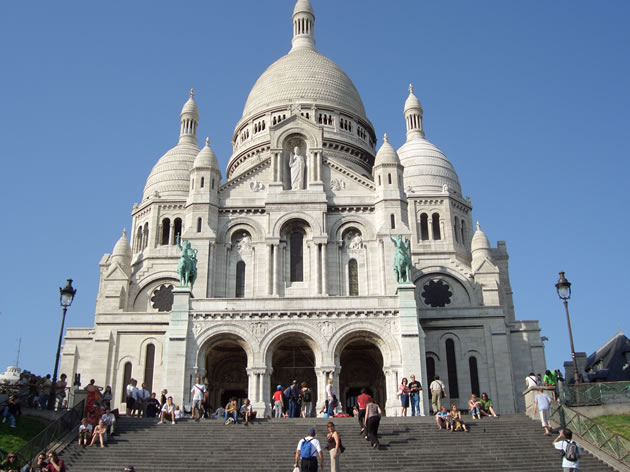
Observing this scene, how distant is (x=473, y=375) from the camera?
44000 millimetres

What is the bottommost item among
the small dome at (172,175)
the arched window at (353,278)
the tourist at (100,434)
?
the tourist at (100,434)

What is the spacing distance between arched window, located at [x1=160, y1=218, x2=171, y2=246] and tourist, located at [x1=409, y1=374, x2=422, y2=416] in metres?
26.3

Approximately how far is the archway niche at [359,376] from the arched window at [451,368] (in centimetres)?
556

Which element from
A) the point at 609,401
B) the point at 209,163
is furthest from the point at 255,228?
the point at 609,401

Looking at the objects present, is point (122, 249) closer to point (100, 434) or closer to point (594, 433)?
point (100, 434)

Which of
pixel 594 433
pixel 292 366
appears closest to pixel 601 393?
pixel 594 433

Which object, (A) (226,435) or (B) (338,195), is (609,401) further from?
(B) (338,195)

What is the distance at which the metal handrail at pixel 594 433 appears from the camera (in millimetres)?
21742

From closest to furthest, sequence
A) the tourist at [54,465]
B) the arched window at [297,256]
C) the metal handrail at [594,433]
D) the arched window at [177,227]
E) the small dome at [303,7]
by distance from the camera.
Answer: the tourist at [54,465]
the metal handrail at [594,433]
the arched window at [297,256]
the arched window at [177,227]
the small dome at [303,7]

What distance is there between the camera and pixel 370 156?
56.2 m

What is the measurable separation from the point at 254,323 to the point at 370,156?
23.9 metres

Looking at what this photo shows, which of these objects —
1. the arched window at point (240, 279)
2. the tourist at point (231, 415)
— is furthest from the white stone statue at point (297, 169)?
the tourist at point (231, 415)

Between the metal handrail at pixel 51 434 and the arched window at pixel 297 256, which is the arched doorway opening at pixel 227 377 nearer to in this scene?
the arched window at pixel 297 256

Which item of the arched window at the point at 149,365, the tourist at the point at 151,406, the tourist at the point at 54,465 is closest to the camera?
the tourist at the point at 54,465
